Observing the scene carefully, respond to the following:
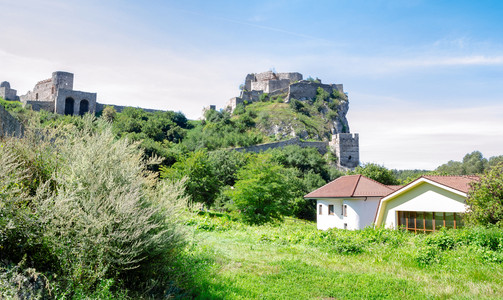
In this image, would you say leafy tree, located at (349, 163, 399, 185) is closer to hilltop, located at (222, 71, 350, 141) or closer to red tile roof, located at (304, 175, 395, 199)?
red tile roof, located at (304, 175, 395, 199)

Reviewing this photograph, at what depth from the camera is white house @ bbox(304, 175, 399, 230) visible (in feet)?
77.1

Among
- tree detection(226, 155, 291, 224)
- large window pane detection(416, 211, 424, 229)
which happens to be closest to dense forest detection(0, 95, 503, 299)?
large window pane detection(416, 211, 424, 229)

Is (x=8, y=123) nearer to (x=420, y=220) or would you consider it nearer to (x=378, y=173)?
Result: (x=420, y=220)

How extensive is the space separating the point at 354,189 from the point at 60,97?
49253mm

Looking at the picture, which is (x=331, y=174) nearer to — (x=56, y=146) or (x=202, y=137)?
(x=202, y=137)

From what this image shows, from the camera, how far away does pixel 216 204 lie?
35312 mm

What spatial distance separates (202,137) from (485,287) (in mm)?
50598

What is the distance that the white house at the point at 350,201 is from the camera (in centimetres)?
2350

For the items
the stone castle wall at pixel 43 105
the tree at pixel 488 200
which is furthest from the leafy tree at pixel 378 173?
the stone castle wall at pixel 43 105

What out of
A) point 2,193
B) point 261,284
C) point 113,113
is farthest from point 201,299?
point 113,113

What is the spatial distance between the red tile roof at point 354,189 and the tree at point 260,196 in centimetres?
454

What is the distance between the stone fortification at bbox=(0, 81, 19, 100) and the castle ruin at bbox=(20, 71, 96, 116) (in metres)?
1.40

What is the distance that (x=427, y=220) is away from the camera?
57.7ft

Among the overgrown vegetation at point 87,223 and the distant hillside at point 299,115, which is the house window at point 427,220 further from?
the distant hillside at point 299,115
